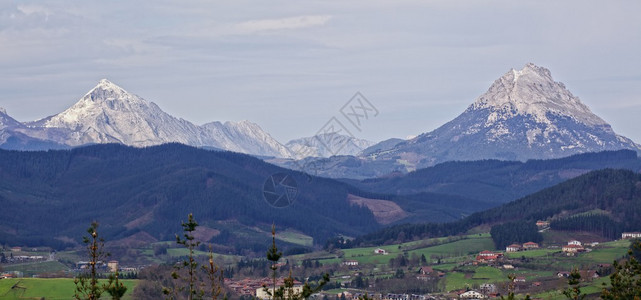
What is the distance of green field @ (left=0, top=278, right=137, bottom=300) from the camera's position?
520 feet

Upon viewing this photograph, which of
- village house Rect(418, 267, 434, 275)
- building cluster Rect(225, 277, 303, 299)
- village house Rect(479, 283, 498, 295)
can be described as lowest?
village house Rect(479, 283, 498, 295)

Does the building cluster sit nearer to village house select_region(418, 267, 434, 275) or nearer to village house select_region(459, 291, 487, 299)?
village house select_region(459, 291, 487, 299)

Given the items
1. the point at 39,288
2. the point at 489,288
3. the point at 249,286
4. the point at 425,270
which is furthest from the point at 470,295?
the point at 39,288

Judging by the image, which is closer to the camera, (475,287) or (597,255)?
(475,287)

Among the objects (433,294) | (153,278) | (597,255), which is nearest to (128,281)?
(153,278)

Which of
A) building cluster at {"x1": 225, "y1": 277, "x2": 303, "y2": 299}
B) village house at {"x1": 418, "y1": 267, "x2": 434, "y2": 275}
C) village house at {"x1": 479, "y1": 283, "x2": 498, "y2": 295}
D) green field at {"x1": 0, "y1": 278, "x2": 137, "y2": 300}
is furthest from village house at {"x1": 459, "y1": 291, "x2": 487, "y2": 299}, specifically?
green field at {"x1": 0, "y1": 278, "x2": 137, "y2": 300}

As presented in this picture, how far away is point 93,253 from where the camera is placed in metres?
47.2

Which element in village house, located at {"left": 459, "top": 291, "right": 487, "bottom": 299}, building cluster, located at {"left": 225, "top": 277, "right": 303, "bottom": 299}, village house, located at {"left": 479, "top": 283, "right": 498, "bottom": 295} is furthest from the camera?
building cluster, located at {"left": 225, "top": 277, "right": 303, "bottom": 299}

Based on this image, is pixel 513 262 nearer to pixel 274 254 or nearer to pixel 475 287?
pixel 475 287

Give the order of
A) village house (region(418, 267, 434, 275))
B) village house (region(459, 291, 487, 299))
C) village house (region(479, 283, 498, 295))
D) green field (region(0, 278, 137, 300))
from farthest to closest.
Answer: village house (region(418, 267, 434, 275)) → village house (region(479, 283, 498, 295)) → green field (region(0, 278, 137, 300)) → village house (region(459, 291, 487, 299))

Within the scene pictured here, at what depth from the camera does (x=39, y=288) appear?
16488 centimetres

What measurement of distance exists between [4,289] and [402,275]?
64.8 m

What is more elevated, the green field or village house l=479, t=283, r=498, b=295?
the green field

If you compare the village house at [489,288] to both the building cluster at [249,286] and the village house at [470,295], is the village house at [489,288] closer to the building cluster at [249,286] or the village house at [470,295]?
the village house at [470,295]
